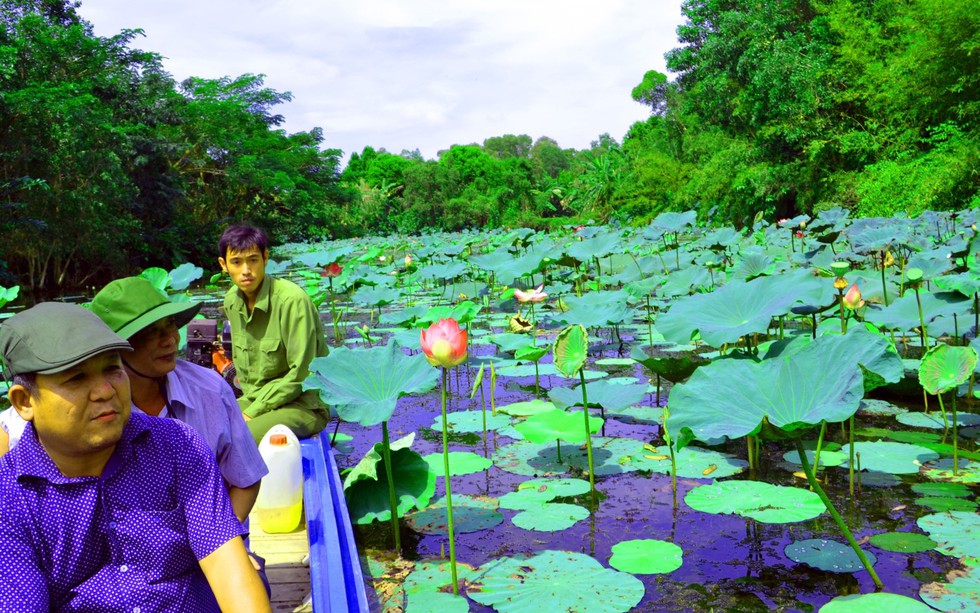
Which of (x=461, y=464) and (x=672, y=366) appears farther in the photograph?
(x=461, y=464)

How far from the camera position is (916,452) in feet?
8.95

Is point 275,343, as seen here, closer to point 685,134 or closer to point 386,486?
point 386,486

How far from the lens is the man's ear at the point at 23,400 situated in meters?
1.00

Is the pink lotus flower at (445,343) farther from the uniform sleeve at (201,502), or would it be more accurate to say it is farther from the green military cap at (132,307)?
the uniform sleeve at (201,502)

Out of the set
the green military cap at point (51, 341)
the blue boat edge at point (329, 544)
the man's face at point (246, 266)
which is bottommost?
the blue boat edge at point (329, 544)

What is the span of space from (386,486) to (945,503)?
1689 mm

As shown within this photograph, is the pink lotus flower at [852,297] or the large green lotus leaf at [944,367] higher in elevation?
the pink lotus flower at [852,297]

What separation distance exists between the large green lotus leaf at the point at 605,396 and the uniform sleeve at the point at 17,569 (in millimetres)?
2144

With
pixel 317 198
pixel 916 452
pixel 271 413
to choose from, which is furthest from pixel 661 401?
pixel 317 198

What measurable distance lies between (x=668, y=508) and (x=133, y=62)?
1667 centimetres

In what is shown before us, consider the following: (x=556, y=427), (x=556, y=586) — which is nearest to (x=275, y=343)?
(x=556, y=427)

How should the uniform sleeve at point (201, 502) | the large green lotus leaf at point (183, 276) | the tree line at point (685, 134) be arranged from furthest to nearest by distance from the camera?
the tree line at point (685, 134)
the large green lotus leaf at point (183, 276)
the uniform sleeve at point (201, 502)

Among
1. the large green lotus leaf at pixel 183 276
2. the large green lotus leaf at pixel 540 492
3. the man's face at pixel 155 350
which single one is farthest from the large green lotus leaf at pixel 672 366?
the large green lotus leaf at pixel 183 276

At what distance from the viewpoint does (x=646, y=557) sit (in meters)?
2.11
